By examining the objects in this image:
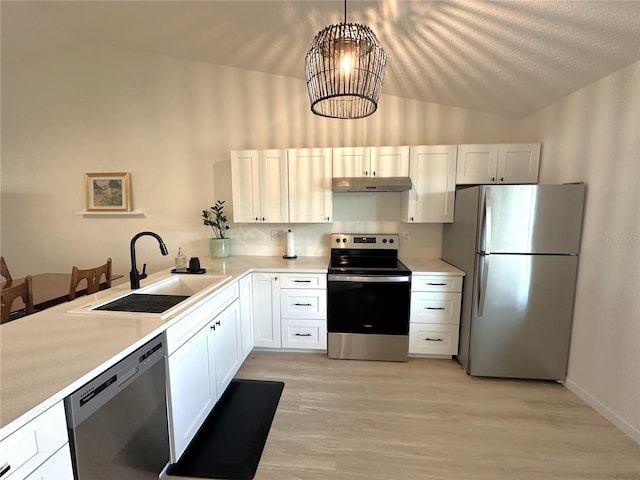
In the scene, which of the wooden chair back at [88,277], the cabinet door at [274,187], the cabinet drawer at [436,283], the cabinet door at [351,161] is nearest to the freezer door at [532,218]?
the cabinet drawer at [436,283]

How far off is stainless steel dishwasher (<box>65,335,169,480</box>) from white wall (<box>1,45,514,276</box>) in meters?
2.10

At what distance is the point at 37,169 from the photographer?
3.41 metres

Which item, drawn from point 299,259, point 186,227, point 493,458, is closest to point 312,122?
point 299,259

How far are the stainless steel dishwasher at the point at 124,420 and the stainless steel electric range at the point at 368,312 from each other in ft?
5.14

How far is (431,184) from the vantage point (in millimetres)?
2799

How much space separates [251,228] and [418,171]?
1.95 m

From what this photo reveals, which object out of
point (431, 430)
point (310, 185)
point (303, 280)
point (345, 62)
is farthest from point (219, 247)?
point (431, 430)

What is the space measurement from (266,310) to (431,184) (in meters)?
2.06

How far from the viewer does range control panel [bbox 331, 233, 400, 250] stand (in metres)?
3.08

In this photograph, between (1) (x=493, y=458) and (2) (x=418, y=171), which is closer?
(1) (x=493, y=458)

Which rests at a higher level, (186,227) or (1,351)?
(186,227)

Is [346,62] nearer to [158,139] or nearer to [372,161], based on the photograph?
[372,161]

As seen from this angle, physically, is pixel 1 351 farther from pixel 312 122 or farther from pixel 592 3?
pixel 592 3

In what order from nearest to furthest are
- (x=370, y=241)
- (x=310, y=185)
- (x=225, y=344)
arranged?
(x=225, y=344) < (x=310, y=185) < (x=370, y=241)
